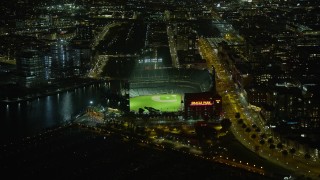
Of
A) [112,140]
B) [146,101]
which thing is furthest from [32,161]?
[146,101]

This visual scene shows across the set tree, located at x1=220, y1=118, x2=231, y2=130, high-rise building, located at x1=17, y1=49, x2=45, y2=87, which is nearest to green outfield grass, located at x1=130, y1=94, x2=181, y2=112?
tree, located at x1=220, y1=118, x2=231, y2=130

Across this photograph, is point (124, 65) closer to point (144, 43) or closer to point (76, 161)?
point (144, 43)

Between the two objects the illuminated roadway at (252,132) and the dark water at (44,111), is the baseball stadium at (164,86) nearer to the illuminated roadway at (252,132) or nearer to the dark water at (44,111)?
the illuminated roadway at (252,132)

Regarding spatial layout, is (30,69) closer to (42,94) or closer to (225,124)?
(42,94)

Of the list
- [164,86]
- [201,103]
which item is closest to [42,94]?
[164,86]

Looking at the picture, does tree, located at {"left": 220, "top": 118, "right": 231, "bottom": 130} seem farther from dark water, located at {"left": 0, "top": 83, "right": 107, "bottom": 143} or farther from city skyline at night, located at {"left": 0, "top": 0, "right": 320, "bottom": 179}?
dark water, located at {"left": 0, "top": 83, "right": 107, "bottom": 143}

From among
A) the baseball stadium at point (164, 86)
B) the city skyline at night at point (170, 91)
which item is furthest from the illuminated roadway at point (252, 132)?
the baseball stadium at point (164, 86)

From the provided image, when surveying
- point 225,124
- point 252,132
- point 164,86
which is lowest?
point 252,132
